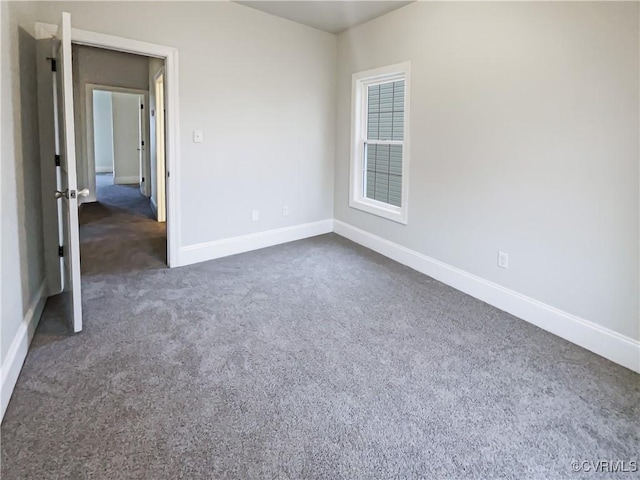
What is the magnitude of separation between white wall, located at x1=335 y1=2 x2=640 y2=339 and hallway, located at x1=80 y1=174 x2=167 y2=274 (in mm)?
2844

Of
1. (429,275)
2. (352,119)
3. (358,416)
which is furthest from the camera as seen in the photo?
(352,119)

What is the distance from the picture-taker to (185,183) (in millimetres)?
4047

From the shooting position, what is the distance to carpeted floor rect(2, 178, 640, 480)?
5.56ft

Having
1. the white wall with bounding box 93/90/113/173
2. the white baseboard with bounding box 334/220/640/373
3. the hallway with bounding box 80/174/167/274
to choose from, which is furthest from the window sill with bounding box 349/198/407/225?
the white wall with bounding box 93/90/113/173

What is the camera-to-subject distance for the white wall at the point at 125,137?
1016 cm

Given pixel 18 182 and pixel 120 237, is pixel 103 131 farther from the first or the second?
pixel 18 182

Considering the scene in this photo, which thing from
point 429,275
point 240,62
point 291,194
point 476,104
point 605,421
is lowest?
point 605,421

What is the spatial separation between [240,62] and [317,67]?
3.50 feet

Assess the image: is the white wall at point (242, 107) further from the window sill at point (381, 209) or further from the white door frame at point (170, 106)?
the window sill at point (381, 209)

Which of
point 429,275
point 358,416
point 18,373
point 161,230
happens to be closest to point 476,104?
point 429,275

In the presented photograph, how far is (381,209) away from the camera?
4.59 metres

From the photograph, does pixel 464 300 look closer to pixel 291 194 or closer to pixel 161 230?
pixel 291 194

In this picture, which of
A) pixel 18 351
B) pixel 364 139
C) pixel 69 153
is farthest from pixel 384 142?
pixel 18 351

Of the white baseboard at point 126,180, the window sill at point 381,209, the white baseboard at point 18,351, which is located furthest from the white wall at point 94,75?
the white baseboard at point 18,351
